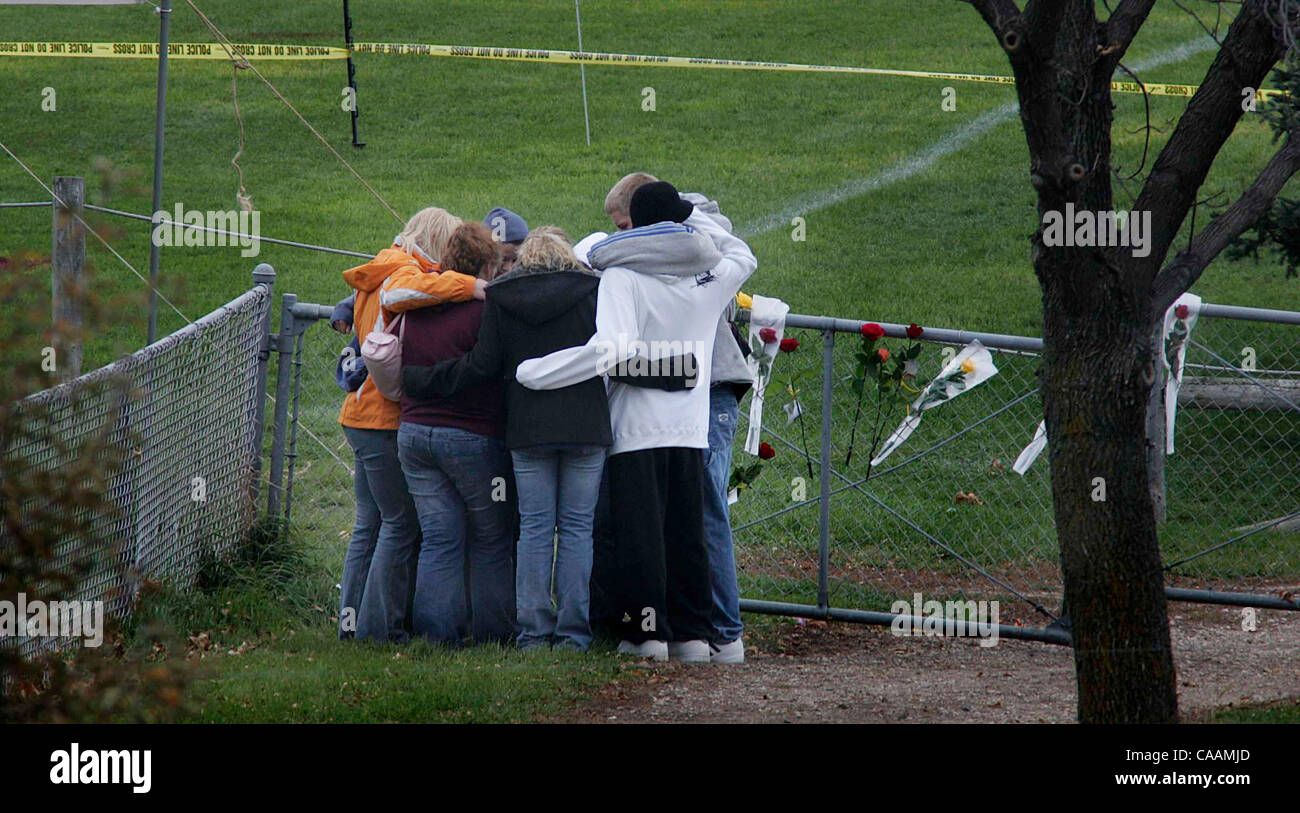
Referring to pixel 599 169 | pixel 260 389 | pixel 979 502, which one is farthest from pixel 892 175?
pixel 260 389

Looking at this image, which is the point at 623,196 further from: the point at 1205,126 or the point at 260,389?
the point at 1205,126

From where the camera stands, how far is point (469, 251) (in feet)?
20.7

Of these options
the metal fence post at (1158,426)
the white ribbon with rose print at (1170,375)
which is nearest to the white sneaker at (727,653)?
the white ribbon with rose print at (1170,375)

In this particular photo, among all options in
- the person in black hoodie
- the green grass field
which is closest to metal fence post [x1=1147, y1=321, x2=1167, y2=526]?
the green grass field

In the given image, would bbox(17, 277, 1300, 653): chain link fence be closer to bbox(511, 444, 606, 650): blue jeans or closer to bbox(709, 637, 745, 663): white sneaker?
bbox(709, 637, 745, 663): white sneaker

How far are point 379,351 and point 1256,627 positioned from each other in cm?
482

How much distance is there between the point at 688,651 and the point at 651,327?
4.83 feet

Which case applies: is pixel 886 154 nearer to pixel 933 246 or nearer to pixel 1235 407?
pixel 933 246

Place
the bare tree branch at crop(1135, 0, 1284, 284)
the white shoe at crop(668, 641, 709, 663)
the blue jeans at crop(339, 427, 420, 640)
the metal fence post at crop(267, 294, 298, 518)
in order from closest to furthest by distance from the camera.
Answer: the bare tree branch at crop(1135, 0, 1284, 284)
the white shoe at crop(668, 641, 709, 663)
the blue jeans at crop(339, 427, 420, 640)
the metal fence post at crop(267, 294, 298, 518)

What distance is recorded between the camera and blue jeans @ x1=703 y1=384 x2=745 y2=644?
6.55 meters

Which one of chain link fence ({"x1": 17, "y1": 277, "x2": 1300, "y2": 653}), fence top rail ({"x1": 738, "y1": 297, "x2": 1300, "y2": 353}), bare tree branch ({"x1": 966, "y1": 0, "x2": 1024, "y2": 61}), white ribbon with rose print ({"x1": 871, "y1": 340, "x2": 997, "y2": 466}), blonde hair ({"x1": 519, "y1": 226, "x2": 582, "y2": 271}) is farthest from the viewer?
white ribbon with rose print ({"x1": 871, "y1": 340, "x2": 997, "y2": 466})

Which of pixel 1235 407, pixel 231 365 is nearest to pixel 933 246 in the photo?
pixel 1235 407

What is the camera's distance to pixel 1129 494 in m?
4.34

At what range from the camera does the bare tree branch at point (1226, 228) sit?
4.50m
